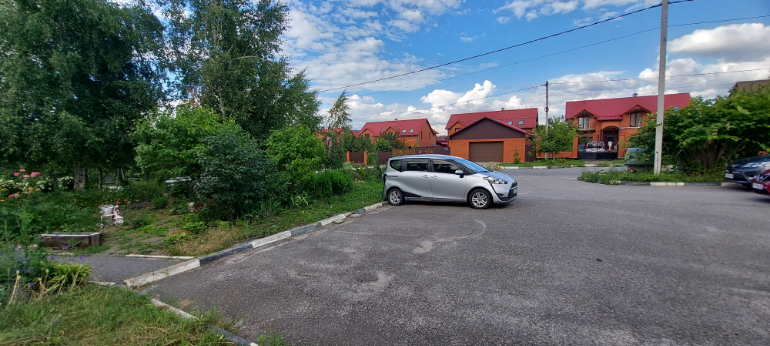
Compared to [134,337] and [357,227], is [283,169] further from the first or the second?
[134,337]

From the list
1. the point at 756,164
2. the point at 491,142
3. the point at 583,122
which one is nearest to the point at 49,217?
the point at 756,164

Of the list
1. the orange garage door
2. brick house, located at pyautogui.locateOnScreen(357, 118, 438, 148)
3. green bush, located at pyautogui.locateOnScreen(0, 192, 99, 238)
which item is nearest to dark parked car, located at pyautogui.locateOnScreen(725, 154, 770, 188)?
green bush, located at pyautogui.locateOnScreen(0, 192, 99, 238)

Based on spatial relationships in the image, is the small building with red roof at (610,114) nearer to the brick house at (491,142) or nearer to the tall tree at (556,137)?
the brick house at (491,142)

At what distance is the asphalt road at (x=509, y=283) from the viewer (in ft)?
9.53

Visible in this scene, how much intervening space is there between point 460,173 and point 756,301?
5876mm

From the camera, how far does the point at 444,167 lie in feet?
29.8

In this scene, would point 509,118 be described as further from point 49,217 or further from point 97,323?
point 97,323

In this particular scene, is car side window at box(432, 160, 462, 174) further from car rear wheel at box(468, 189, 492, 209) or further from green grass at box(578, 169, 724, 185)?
green grass at box(578, 169, 724, 185)

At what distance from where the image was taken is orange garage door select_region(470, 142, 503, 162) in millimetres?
36000

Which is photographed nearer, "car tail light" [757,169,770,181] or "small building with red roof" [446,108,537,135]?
"car tail light" [757,169,770,181]

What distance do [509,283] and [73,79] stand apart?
46.2ft

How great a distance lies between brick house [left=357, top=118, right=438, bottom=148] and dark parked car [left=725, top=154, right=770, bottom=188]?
145 ft

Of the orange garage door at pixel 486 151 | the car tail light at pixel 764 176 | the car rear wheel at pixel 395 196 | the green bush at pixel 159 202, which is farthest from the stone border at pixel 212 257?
the orange garage door at pixel 486 151

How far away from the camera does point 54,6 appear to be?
9.80 meters
